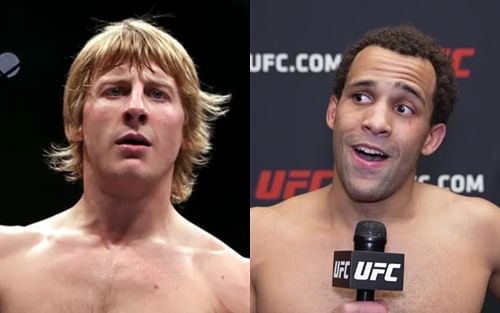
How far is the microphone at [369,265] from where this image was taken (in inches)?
66.8

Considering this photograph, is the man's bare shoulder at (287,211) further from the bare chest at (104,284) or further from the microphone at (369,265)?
the microphone at (369,265)

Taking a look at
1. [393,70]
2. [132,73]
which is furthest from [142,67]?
[393,70]

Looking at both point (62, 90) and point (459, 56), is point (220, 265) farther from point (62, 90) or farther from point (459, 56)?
point (459, 56)

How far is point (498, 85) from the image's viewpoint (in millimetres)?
2438

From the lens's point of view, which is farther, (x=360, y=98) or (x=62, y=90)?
(x=360, y=98)

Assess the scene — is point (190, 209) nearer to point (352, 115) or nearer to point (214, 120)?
point (214, 120)

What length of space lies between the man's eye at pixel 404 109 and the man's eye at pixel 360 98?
76mm

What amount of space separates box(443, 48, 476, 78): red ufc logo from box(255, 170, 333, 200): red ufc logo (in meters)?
0.47

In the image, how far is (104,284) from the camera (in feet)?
6.64

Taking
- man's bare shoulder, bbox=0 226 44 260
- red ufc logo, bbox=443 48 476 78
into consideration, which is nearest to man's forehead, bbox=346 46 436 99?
red ufc logo, bbox=443 48 476 78

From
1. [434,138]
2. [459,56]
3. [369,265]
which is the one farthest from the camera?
[459,56]

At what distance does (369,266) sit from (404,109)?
58 cm

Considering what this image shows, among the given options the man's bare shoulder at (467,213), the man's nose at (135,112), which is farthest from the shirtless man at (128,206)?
the man's bare shoulder at (467,213)

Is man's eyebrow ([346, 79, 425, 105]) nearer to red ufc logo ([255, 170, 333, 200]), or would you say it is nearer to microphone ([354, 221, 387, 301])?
red ufc logo ([255, 170, 333, 200])
